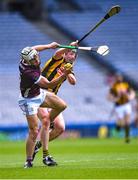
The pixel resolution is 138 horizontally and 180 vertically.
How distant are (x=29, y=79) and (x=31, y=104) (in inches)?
17.5

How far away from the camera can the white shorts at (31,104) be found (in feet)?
46.8

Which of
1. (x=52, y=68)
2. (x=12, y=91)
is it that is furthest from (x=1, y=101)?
(x=52, y=68)

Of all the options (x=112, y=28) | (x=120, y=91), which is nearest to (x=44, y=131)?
(x=120, y=91)

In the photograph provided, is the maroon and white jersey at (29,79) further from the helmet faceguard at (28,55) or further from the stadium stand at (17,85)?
the stadium stand at (17,85)

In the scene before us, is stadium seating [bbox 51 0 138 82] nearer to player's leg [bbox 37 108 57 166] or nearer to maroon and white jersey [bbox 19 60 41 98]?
player's leg [bbox 37 108 57 166]

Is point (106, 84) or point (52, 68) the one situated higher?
point (106, 84)

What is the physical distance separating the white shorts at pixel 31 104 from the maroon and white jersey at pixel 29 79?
7 cm

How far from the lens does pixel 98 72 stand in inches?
1395

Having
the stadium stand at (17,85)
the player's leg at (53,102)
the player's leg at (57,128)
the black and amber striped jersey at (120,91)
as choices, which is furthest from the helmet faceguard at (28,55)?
the stadium stand at (17,85)

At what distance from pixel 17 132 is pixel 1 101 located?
9.77 feet

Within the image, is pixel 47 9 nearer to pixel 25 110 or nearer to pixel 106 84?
pixel 106 84

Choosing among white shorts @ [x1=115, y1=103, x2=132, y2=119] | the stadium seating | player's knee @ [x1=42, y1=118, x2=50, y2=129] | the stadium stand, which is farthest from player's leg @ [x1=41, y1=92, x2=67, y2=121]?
the stadium seating

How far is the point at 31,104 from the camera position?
14.3m

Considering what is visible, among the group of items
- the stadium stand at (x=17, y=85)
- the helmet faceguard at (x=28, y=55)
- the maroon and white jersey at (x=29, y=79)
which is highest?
the stadium stand at (x=17, y=85)
